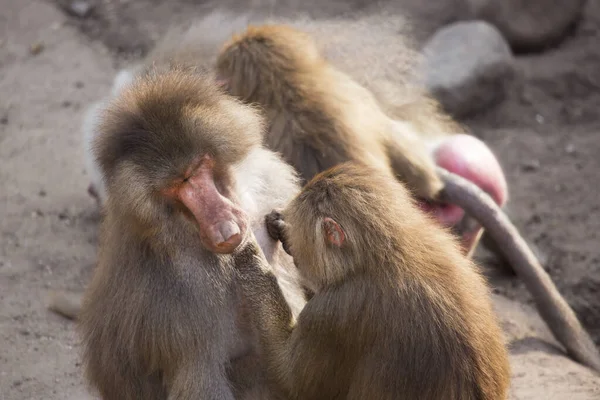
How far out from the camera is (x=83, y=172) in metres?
5.71

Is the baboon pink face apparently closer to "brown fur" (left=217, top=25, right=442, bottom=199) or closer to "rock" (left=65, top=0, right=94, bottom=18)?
"brown fur" (left=217, top=25, right=442, bottom=199)

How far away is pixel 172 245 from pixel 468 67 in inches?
145

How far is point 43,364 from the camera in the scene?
405cm

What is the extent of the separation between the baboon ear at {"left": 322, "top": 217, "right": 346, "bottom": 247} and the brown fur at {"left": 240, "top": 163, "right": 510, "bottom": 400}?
0.05 ft

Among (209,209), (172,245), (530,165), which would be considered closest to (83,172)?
(530,165)

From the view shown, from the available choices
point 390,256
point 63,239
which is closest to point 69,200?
point 63,239

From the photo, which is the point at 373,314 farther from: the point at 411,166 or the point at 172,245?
the point at 411,166

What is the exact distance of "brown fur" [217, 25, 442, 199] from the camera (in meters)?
3.99

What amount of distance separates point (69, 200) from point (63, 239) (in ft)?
1.36

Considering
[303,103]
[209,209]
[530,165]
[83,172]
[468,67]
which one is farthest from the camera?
[468,67]

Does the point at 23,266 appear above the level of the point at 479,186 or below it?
below

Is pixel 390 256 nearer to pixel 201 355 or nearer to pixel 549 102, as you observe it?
pixel 201 355

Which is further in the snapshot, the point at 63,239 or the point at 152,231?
the point at 63,239

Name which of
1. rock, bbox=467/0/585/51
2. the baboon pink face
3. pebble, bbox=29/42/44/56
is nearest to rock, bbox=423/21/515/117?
rock, bbox=467/0/585/51
